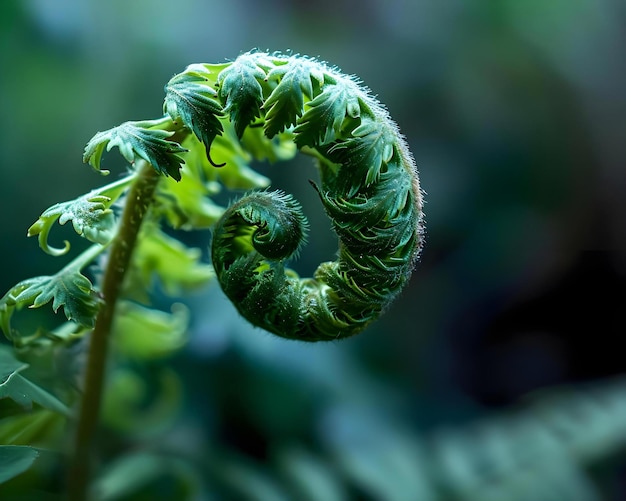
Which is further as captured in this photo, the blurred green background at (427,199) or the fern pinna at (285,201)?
the blurred green background at (427,199)

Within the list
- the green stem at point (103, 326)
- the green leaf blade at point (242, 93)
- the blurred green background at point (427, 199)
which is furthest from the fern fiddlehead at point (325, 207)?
the blurred green background at point (427, 199)

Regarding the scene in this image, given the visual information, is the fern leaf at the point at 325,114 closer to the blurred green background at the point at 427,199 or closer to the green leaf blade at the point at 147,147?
the green leaf blade at the point at 147,147

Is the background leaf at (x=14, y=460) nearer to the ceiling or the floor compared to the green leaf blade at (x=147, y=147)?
nearer to the floor

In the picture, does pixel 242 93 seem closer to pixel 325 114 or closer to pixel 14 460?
pixel 325 114

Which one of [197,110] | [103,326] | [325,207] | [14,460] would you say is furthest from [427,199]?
[14,460]

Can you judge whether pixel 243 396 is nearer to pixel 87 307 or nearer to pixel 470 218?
pixel 87 307

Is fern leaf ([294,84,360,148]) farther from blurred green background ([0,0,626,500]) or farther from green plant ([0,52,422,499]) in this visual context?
Result: blurred green background ([0,0,626,500])
